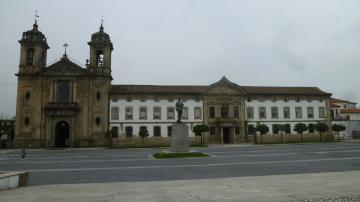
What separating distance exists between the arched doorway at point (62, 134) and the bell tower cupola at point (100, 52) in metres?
10.0

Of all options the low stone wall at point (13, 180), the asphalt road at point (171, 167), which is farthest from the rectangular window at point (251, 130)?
the low stone wall at point (13, 180)

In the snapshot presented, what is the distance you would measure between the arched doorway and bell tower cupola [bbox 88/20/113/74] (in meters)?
10.0

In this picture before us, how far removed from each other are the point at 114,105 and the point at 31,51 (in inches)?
611

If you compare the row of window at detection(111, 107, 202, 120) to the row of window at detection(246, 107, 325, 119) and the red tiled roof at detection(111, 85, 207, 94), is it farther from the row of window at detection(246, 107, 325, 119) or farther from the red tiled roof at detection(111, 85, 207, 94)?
the row of window at detection(246, 107, 325, 119)

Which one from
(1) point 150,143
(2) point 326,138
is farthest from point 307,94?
(1) point 150,143

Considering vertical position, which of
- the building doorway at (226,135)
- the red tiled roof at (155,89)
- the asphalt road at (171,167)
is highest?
the red tiled roof at (155,89)

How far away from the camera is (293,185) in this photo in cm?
1102

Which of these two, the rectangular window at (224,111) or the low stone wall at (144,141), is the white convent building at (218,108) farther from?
the low stone wall at (144,141)

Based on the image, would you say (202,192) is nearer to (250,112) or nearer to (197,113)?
(197,113)

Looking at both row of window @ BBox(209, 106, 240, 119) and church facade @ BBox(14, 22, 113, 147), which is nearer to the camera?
church facade @ BBox(14, 22, 113, 147)

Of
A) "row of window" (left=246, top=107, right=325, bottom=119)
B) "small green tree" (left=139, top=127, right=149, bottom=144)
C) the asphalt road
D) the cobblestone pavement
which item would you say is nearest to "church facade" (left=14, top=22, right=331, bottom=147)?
"row of window" (left=246, top=107, right=325, bottom=119)

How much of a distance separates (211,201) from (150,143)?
139 ft

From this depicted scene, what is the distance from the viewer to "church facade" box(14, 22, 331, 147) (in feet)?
154

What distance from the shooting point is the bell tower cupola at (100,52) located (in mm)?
49781
